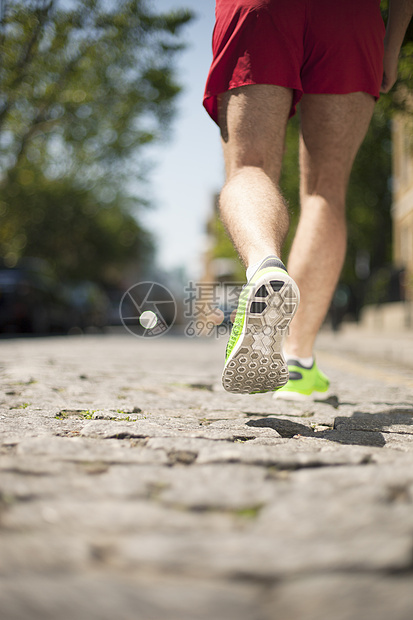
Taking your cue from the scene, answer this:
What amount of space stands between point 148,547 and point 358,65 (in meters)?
2.16

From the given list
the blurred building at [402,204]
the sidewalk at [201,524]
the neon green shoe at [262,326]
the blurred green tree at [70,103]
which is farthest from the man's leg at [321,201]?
the blurred building at [402,204]

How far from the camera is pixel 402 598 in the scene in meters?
0.74

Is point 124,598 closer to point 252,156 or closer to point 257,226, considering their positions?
point 257,226

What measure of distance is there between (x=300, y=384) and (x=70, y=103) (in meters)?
14.2

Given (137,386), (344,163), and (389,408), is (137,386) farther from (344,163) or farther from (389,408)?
(344,163)

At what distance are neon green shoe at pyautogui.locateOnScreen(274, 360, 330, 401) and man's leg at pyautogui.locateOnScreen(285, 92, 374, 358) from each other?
6 cm

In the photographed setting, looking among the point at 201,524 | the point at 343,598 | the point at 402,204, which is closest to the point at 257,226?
the point at 201,524

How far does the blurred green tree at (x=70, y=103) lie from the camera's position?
11.9 meters

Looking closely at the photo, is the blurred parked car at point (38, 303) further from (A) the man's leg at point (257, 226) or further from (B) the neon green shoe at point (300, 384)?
(A) the man's leg at point (257, 226)

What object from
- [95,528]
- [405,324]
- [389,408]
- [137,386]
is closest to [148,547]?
[95,528]

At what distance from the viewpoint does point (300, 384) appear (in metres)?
2.55

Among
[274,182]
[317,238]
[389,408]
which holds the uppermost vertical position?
[274,182]

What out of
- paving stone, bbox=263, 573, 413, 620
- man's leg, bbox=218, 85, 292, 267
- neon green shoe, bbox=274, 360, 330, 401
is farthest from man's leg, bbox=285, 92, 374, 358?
paving stone, bbox=263, 573, 413, 620

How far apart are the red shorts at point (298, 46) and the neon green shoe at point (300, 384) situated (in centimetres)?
105
